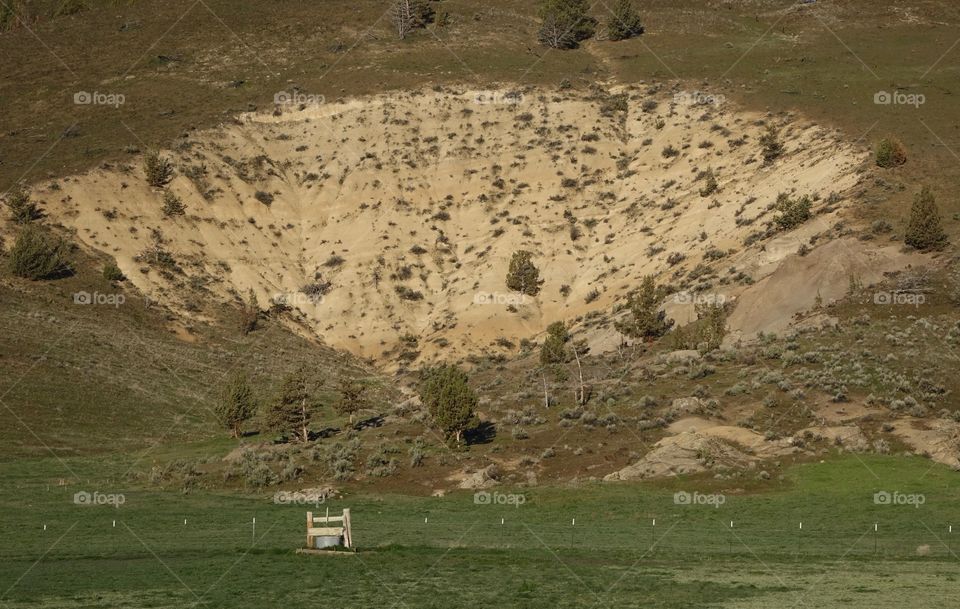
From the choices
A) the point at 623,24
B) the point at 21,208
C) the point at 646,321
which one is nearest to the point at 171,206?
the point at 21,208

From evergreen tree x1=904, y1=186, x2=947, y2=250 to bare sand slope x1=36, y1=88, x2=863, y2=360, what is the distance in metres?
11.9

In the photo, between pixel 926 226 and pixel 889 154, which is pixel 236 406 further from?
pixel 889 154

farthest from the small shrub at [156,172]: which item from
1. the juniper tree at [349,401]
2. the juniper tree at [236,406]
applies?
the juniper tree at [349,401]

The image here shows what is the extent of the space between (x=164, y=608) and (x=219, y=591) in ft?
7.64

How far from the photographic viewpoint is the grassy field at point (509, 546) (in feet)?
92.6

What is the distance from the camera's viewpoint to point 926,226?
6800 centimetres

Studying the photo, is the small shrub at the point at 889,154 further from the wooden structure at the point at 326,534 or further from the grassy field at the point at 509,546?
the wooden structure at the point at 326,534

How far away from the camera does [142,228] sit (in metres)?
91.4

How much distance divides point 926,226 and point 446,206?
44.1 metres

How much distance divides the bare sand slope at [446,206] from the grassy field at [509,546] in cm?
3164

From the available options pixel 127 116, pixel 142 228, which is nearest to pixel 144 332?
pixel 142 228

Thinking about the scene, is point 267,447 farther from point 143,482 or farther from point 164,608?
point 164,608

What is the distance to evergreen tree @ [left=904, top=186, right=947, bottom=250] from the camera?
67.8m

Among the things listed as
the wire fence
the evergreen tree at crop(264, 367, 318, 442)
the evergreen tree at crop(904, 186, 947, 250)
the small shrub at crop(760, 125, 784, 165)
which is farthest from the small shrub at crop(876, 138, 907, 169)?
the evergreen tree at crop(264, 367, 318, 442)
